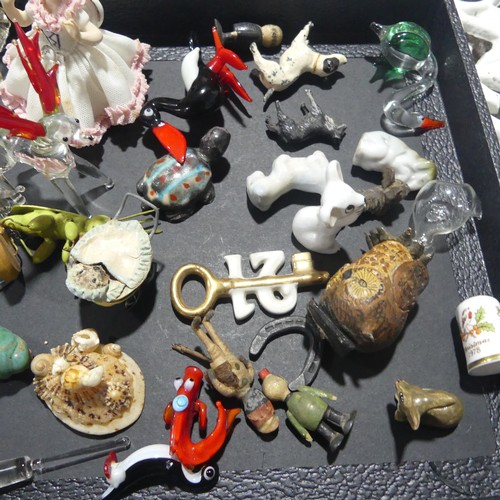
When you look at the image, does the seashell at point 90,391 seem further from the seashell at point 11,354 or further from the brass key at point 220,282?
the brass key at point 220,282

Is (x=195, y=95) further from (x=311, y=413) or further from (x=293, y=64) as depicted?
(x=311, y=413)

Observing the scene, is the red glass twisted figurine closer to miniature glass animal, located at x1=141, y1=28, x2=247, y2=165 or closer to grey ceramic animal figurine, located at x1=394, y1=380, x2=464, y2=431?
grey ceramic animal figurine, located at x1=394, y1=380, x2=464, y2=431

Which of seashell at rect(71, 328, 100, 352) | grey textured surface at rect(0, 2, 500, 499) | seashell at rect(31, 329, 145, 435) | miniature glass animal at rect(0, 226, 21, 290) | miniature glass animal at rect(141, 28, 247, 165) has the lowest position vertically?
grey textured surface at rect(0, 2, 500, 499)

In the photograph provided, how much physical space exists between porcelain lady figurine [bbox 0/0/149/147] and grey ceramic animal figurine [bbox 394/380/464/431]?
2.36 feet

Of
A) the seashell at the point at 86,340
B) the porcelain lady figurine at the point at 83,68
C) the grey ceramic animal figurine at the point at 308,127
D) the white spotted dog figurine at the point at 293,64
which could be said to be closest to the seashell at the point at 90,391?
the seashell at the point at 86,340

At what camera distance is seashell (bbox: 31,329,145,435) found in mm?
950

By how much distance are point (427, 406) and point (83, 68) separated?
0.87 meters

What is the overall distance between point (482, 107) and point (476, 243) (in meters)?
0.27

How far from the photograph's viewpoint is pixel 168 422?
97 centimetres

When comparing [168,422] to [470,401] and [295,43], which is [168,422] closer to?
[470,401]

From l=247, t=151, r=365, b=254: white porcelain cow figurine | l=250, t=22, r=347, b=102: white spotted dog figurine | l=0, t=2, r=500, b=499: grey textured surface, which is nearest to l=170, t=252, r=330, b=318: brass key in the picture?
l=247, t=151, r=365, b=254: white porcelain cow figurine

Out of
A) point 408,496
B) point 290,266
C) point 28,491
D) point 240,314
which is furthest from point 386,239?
point 28,491

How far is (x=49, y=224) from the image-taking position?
3.38ft

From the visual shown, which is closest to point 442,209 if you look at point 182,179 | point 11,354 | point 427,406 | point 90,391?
point 427,406
